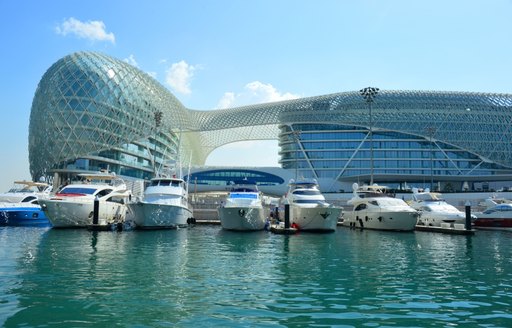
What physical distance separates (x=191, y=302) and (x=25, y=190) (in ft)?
161

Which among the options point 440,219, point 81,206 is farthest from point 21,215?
point 440,219

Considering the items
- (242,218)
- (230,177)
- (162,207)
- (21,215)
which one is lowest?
(21,215)

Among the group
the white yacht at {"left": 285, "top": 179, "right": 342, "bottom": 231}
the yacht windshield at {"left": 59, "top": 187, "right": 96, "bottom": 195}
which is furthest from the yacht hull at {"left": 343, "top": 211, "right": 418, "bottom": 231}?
the yacht windshield at {"left": 59, "top": 187, "right": 96, "bottom": 195}

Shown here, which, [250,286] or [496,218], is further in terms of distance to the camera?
[496,218]

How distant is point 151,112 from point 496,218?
262 ft

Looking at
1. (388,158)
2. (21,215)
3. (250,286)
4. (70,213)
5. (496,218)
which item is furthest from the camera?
(388,158)

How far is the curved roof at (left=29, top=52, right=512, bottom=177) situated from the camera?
311 ft

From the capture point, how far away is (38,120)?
97.6m

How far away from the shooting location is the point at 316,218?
40.9m

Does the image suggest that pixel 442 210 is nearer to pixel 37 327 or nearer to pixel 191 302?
pixel 191 302

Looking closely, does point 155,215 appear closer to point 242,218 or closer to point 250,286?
point 242,218

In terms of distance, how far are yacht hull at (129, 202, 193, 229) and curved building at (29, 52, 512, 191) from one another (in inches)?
2140

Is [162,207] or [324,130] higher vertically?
[324,130]

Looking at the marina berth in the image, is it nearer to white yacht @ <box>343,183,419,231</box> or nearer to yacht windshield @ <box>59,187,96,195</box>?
white yacht @ <box>343,183,419,231</box>
